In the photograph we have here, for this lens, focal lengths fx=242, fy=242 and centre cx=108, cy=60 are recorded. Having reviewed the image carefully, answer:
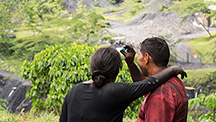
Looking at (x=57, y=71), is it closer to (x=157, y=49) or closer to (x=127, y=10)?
(x=157, y=49)

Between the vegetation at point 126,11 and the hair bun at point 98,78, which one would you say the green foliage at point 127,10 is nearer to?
the vegetation at point 126,11

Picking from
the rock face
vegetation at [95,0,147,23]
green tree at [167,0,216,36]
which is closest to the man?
green tree at [167,0,216,36]

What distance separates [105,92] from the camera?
3.97 feet

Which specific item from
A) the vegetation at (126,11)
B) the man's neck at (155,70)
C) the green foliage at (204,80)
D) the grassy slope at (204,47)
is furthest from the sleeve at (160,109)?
the vegetation at (126,11)

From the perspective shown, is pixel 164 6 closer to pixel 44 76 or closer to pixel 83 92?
pixel 44 76

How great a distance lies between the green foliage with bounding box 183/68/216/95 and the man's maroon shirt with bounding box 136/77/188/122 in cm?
528

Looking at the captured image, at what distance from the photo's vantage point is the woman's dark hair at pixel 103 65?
122 centimetres

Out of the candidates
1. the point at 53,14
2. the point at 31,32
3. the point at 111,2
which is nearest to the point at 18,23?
the point at 31,32

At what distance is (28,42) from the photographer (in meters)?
8.41

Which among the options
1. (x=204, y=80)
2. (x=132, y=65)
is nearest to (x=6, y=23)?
(x=204, y=80)

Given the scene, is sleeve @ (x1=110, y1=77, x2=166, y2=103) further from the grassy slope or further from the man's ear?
the grassy slope

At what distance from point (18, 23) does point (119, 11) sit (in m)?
3.65

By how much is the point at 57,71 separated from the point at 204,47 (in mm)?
4595

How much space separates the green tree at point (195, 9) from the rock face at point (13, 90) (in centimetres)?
508
